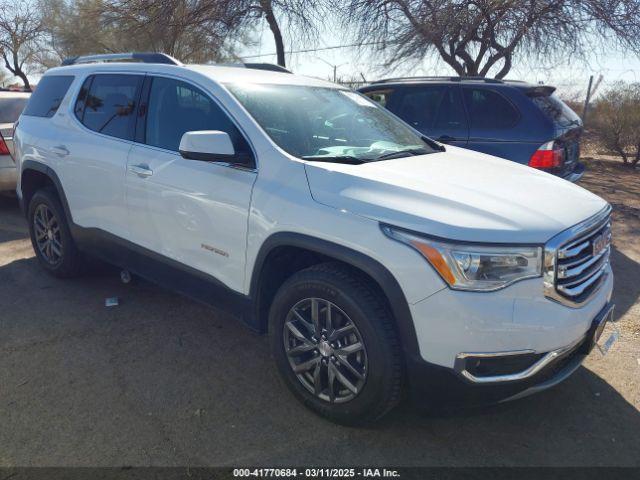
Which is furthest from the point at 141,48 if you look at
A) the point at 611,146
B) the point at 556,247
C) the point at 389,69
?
the point at 556,247

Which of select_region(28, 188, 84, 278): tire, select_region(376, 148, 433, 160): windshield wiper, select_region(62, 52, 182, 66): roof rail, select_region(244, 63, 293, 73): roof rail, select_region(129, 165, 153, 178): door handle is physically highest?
select_region(62, 52, 182, 66): roof rail

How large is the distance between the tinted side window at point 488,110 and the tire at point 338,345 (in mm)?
3913

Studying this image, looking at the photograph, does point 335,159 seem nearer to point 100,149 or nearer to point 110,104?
point 100,149

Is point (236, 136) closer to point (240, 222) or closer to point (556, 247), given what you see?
point (240, 222)

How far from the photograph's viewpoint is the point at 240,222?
3029 millimetres

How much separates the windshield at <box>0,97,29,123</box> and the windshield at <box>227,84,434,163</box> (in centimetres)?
530

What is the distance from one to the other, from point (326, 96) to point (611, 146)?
36.9 feet

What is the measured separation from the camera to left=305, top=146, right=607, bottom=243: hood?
2367mm

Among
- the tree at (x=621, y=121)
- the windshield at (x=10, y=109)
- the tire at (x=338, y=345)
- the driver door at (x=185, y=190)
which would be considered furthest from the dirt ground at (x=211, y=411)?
the tree at (x=621, y=121)

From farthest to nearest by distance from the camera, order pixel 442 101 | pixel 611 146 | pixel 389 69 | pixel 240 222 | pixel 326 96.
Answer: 1. pixel 389 69
2. pixel 611 146
3. pixel 442 101
4. pixel 326 96
5. pixel 240 222

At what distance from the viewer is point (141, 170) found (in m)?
3.63

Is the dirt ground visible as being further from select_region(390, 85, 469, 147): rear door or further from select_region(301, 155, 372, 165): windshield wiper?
select_region(390, 85, 469, 147): rear door

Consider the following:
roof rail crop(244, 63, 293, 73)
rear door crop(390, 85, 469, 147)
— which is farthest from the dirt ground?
rear door crop(390, 85, 469, 147)

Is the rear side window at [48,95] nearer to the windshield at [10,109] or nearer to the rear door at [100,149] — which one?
the rear door at [100,149]
